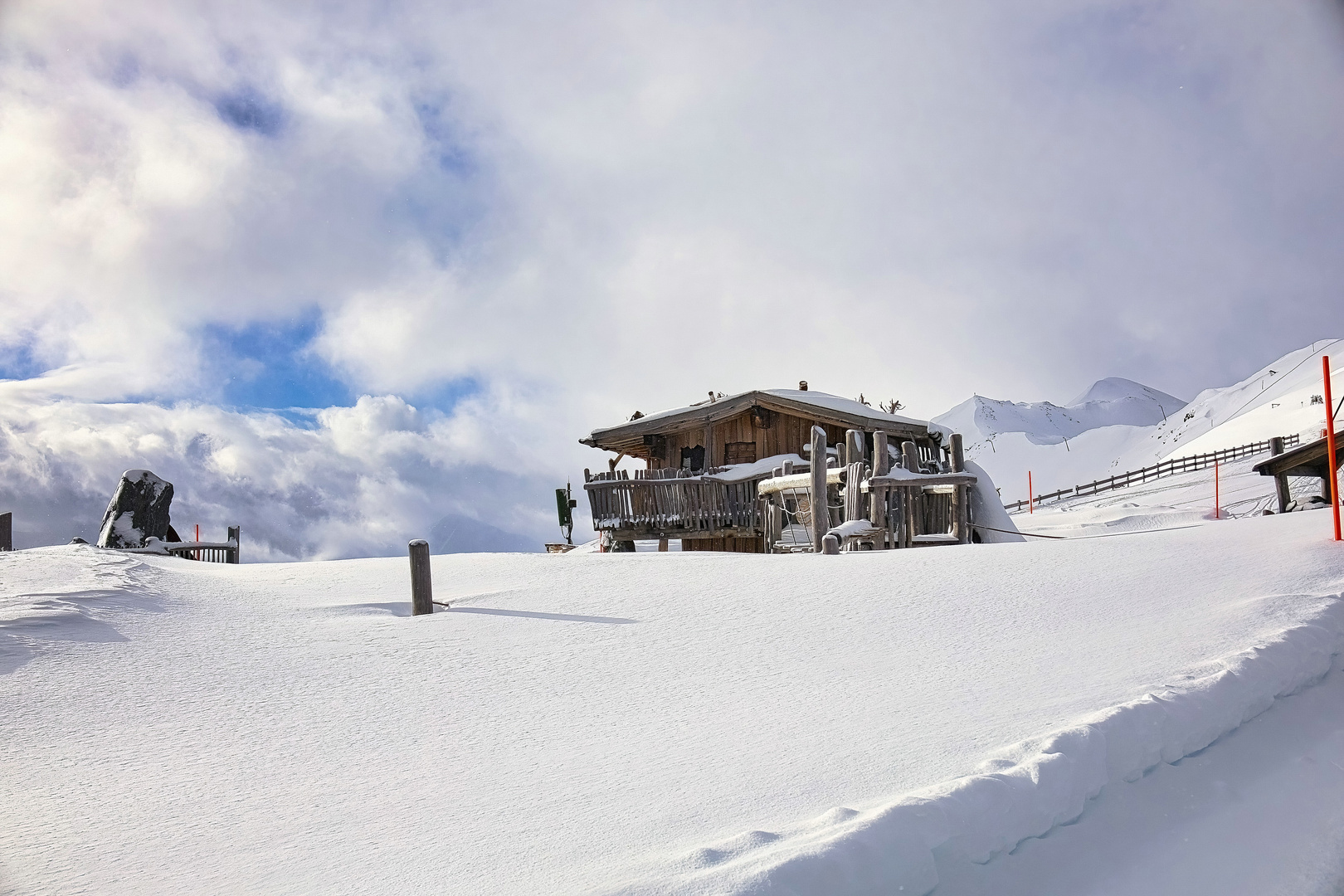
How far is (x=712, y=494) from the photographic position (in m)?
17.2

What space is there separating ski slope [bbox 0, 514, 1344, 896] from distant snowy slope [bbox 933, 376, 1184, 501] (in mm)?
39304

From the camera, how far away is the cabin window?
73.7ft

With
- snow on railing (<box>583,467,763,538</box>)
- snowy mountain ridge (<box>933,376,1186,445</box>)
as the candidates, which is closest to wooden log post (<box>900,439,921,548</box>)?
snow on railing (<box>583,467,763,538</box>)

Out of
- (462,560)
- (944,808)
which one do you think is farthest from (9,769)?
(462,560)

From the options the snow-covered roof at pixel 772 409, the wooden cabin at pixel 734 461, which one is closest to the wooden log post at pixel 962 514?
the wooden cabin at pixel 734 461

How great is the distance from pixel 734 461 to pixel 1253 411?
52898mm

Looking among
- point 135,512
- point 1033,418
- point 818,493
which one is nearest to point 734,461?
point 818,493

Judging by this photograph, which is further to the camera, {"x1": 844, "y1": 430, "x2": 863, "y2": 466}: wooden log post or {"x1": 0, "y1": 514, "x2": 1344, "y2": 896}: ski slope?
{"x1": 844, "y1": 430, "x2": 863, "y2": 466}: wooden log post

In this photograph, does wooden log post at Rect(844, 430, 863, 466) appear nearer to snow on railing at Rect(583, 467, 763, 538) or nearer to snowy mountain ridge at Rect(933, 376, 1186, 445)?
snow on railing at Rect(583, 467, 763, 538)

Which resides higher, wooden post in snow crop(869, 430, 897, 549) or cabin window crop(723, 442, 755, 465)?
cabin window crop(723, 442, 755, 465)

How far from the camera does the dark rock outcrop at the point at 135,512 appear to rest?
46.7 feet

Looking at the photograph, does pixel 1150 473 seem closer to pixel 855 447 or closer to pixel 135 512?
pixel 855 447

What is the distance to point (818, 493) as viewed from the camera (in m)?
11.4

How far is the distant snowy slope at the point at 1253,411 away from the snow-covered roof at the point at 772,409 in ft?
89.9
